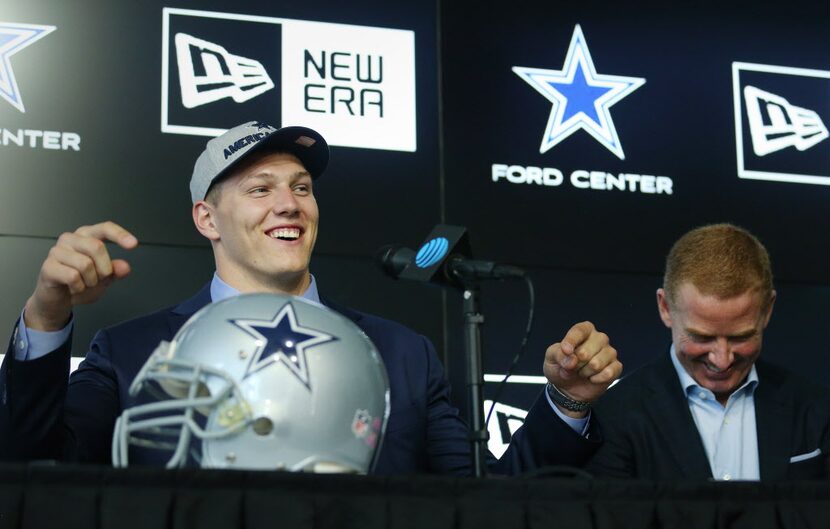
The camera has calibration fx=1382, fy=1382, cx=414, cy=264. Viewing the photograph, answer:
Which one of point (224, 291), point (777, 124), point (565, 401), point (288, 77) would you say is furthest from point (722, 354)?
point (288, 77)

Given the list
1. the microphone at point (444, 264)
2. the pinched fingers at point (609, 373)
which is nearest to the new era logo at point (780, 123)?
the pinched fingers at point (609, 373)

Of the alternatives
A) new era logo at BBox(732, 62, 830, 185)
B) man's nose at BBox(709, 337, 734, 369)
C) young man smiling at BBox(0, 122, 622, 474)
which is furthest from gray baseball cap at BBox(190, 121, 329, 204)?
new era logo at BBox(732, 62, 830, 185)

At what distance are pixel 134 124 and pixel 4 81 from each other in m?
0.30

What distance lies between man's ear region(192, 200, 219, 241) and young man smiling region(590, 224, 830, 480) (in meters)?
0.82

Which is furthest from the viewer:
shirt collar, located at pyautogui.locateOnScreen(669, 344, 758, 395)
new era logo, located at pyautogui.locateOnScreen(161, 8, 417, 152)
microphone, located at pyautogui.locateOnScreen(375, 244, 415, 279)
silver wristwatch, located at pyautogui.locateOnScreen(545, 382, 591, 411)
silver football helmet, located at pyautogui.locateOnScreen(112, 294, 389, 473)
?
new era logo, located at pyautogui.locateOnScreen(161, 8, 417, 152)

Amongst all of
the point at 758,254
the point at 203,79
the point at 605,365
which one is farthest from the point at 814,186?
the point at 605,365

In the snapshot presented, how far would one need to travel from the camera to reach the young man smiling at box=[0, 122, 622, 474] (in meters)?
1.92

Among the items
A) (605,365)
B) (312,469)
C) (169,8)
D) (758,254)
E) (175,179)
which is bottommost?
(312,469)

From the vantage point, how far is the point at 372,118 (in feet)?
10.8

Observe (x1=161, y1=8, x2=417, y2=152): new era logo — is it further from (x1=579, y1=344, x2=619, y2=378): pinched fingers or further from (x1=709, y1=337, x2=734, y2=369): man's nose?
(x1=579, y1=344, x2=619, y2=378): pinched fingers

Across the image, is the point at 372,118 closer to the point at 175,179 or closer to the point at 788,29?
the point at 175,179

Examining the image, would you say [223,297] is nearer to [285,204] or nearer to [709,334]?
[285,204]

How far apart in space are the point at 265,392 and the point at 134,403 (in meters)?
0.53

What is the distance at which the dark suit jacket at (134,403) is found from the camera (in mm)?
1970
